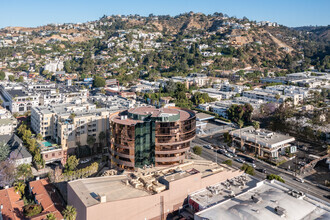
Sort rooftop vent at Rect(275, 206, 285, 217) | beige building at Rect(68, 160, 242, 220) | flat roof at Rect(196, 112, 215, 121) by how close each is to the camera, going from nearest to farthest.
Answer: rooftop vent at Rect(275, 206, 285, 217) < beige building at Rect(68, 160, 242, 220) < flat roof at Rect(196, 112, 215, 121)

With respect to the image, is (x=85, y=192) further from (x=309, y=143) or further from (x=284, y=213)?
(x=309, y=143)

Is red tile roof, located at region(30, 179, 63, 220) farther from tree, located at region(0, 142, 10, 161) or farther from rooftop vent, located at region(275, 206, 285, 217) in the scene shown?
rooftop vent, located at region(275, 206, 285, 217)

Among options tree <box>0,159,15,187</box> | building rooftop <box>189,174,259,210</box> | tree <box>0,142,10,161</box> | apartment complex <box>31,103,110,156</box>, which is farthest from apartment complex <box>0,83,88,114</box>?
building rooftop <box>189,174,259,210</box>

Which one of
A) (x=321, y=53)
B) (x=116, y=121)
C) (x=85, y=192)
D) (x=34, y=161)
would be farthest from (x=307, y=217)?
(x=321, y=53)

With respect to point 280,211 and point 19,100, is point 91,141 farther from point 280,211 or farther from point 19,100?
point 19,100

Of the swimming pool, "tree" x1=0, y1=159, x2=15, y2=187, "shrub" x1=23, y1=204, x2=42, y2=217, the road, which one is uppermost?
the swimming pool
